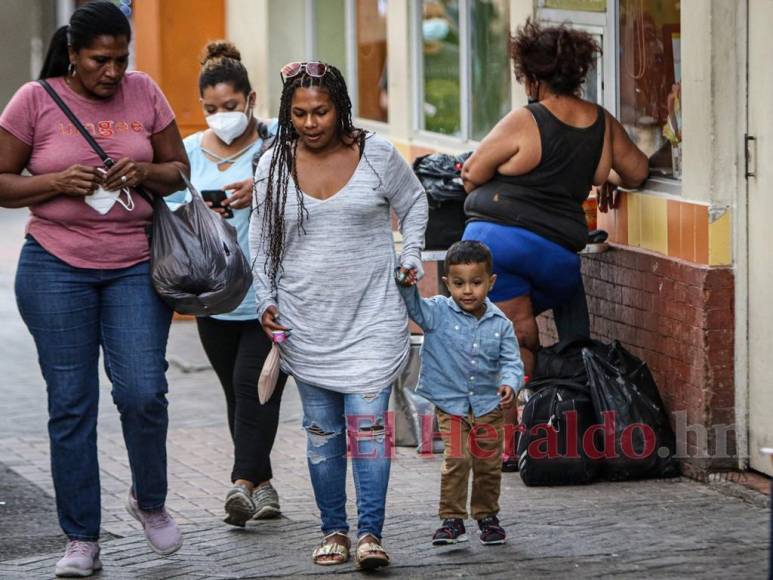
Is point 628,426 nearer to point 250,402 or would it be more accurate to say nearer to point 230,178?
point 250,402

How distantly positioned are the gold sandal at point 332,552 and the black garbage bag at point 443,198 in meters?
2.24

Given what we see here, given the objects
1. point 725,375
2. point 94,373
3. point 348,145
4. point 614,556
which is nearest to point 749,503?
point 725,375

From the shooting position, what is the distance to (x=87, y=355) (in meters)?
5.73

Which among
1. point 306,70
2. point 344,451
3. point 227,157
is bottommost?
point 344,451

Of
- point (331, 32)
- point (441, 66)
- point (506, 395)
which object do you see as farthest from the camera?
point (331, 32)

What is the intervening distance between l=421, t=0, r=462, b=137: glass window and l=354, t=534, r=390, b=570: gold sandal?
4918mm

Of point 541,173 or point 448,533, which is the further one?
point 541,173

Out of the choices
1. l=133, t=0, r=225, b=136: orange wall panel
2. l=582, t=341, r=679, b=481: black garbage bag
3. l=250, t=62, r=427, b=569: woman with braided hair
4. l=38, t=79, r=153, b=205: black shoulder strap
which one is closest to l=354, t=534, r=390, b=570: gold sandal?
l=250, t=62, r=427, b=569: woman with braided hair

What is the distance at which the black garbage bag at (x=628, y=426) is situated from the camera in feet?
23.4

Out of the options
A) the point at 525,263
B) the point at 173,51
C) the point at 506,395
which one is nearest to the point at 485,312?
the point at 506,395

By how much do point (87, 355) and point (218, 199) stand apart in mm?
1108

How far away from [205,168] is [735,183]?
7.12ft

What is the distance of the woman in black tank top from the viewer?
23.5 ft

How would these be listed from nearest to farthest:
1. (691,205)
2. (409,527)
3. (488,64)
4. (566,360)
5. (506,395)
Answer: (506,395)
(409,527)
(691,205)
(566,360)
(488,64)
